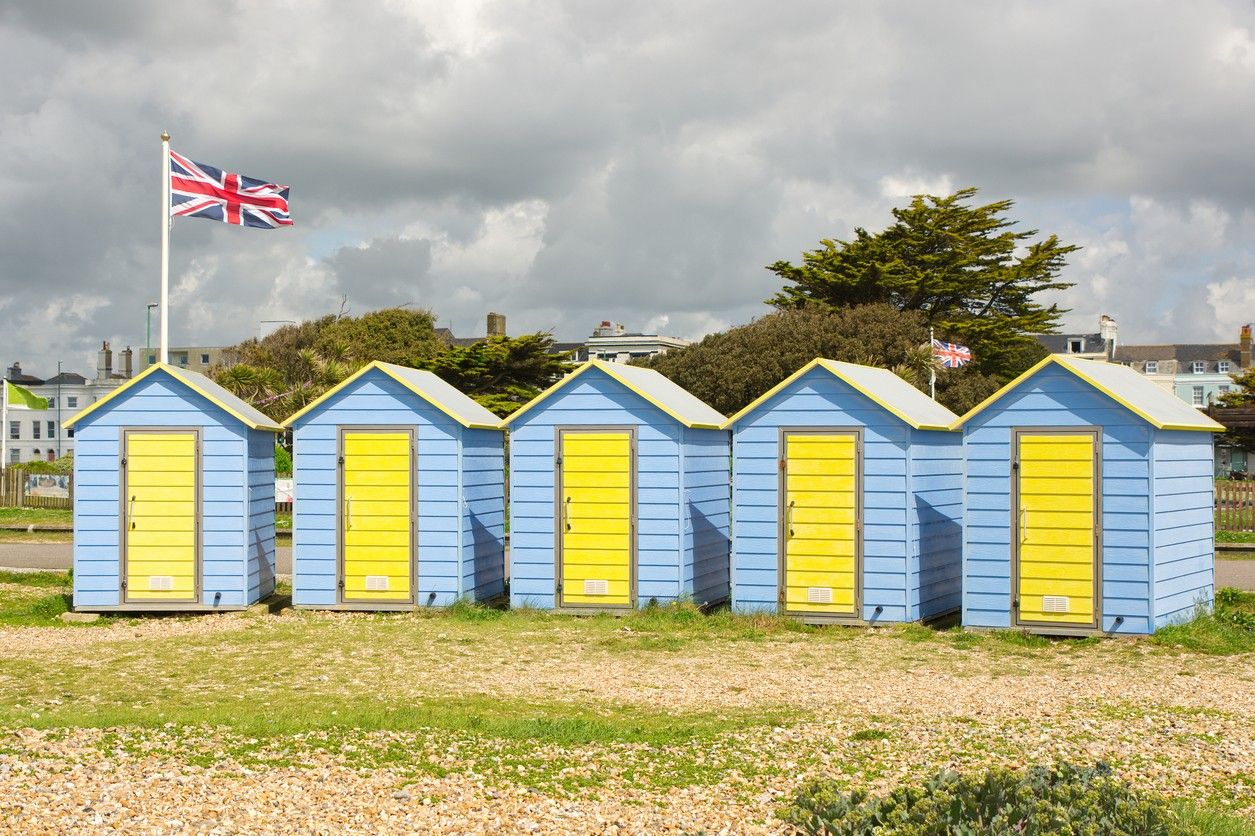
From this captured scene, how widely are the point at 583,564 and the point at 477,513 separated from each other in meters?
1.69

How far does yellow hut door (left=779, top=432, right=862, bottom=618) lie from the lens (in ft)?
48.0

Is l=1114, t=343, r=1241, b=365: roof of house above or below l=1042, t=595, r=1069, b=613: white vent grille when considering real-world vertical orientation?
above

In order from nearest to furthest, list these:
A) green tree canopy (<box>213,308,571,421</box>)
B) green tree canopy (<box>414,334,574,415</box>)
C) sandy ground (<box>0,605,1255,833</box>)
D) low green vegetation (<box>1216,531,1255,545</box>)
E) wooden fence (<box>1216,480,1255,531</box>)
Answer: sandy ground (<box>0,605,1255,833</box>)
low green vegetation (<box>1216,531,1255,545</box>)
wooden fence (<box>1216,480,1255,531</box>)
green tree canopy (<box>213,308,571,421</box>)
green tree canopy (<box>414,334,574,415</box>)

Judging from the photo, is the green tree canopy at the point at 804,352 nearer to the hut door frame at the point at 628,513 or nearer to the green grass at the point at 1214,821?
the hut door frame at the point at 628,513

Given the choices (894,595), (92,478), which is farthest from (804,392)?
(92,478)

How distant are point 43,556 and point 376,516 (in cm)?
1142

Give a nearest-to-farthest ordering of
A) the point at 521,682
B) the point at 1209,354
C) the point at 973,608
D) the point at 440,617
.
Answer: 1. the point at 521,682
2. the point at 973,608
3. the point at 440,617
4. the point at 1209,354

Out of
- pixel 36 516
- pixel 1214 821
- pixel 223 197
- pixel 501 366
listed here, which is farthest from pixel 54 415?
pixel 1214 821

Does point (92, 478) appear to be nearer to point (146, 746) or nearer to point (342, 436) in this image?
point (342, 436)

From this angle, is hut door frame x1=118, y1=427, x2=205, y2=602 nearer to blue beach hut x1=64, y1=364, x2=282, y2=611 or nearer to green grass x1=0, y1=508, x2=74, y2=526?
blue beach hut x1=64, y1=364, x2=282, y2=611

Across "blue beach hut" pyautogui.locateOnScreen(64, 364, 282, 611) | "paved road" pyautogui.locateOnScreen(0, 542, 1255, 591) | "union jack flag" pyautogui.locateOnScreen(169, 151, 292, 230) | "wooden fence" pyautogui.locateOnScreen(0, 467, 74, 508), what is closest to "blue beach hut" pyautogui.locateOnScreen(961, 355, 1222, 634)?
"paved road" pyautogui.locateOnScreen(0, 542, 1255, 591)

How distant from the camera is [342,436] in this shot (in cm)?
1590

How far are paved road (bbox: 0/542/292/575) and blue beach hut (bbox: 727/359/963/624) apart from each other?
9305 mm

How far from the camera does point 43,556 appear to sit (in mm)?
24312
